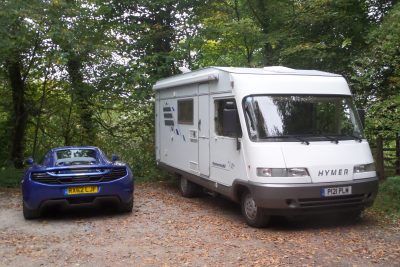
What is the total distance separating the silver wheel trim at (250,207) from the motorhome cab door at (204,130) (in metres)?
1.53

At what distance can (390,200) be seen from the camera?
360 inches

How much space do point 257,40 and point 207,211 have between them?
637 centimetres

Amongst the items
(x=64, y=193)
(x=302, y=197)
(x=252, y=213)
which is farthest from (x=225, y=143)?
(x=64, y=193)

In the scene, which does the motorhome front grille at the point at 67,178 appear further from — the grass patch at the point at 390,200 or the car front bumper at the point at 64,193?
the grass patch at the point at 390,200

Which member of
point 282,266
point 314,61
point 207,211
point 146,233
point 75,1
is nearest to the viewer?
point 282,266

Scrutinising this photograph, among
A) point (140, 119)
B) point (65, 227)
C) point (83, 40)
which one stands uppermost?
point (83, 40)

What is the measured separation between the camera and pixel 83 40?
44.9 feet

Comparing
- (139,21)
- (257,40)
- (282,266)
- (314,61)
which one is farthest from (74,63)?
(282,266)

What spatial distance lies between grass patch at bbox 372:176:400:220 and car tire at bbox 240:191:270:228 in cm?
249

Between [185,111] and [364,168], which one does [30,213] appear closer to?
[185,111]

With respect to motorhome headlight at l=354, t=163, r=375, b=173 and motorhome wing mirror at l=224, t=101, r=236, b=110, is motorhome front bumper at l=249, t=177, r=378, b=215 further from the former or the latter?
motorhome wing mirror at l=224, t=101, r=236, b=110

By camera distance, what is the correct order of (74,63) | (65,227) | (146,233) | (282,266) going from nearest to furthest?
1. (282,266)
2. (146,233)
3. (65,227)
4. (74,63)

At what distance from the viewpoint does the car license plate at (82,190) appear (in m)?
8.47

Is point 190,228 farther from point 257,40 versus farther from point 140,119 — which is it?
point 140,119
